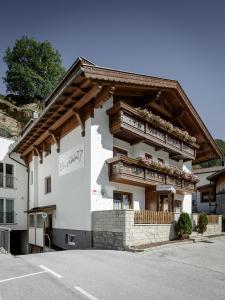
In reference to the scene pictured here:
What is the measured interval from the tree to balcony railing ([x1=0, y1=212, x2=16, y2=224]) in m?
26.6

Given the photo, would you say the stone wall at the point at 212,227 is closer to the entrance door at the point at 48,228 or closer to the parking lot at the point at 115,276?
the parking lot at the point at 115,276

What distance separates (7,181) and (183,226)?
45.1 ft

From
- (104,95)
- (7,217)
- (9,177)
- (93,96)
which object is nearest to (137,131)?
(104,95)

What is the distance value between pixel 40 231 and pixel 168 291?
14646 millimetres

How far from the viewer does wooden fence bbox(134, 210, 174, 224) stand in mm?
14106

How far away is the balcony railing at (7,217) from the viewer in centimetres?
2230

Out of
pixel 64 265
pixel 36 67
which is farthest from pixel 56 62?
pixel 64 265

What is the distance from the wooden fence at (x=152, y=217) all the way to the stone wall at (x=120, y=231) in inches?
7.9

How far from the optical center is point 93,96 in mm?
14914

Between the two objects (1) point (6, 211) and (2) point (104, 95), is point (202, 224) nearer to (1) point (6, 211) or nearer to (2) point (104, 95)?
(2) point (104, 95)

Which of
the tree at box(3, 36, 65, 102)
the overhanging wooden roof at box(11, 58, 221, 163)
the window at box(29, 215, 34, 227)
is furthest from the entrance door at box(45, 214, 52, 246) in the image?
the tree at box(3, 36, 65, 102)

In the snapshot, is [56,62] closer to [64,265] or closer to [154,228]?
[154,228]

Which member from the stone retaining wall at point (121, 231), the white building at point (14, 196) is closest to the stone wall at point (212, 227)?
the stone retaining wall at point (121, 231)

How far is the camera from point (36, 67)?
156ft
